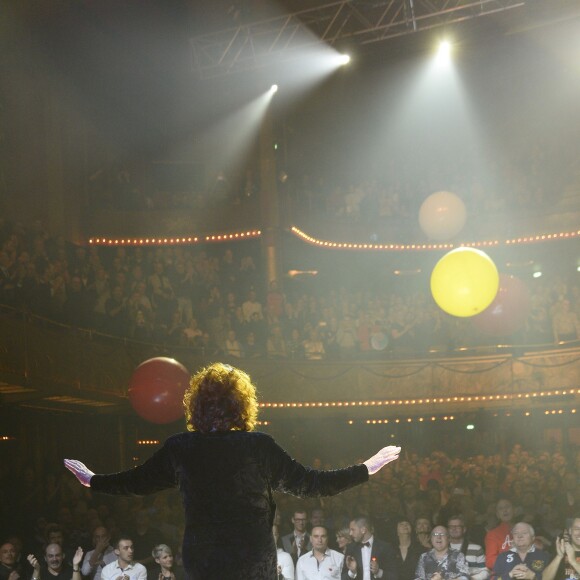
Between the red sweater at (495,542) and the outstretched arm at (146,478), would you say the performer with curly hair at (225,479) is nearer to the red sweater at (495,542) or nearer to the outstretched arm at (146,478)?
the outstretched arm at (146,478)

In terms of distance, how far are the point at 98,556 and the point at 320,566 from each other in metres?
2.24

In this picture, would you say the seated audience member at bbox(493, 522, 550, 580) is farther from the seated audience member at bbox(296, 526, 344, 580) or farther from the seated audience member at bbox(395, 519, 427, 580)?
the seated audience member at bbox(296, 526, 344, 580)

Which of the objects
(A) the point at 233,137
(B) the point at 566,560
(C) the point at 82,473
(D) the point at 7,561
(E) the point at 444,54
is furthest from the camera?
(E) the point at 444,54

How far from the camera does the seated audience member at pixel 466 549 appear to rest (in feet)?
26.0

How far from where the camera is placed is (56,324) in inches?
388

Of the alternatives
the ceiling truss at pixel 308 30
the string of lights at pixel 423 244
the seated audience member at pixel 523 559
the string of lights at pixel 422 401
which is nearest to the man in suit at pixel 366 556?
the seated audience member at pixel 523 559

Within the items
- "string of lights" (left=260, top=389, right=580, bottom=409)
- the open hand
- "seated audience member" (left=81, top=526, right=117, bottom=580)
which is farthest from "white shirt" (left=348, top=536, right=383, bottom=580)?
"string of lights" (left=260, top=389, right=580, bottom=409)

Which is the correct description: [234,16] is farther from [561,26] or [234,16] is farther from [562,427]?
[562,427]

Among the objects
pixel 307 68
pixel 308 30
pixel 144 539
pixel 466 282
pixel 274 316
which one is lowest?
pixel 144 539

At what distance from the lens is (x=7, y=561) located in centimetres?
784

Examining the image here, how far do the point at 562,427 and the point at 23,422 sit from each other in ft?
32.8

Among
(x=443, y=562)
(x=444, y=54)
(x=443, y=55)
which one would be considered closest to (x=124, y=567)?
(x=443, y=562)

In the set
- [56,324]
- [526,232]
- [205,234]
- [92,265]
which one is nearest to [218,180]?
[205,234]

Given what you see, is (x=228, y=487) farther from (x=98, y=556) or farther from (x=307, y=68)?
(x=307, y=68)
